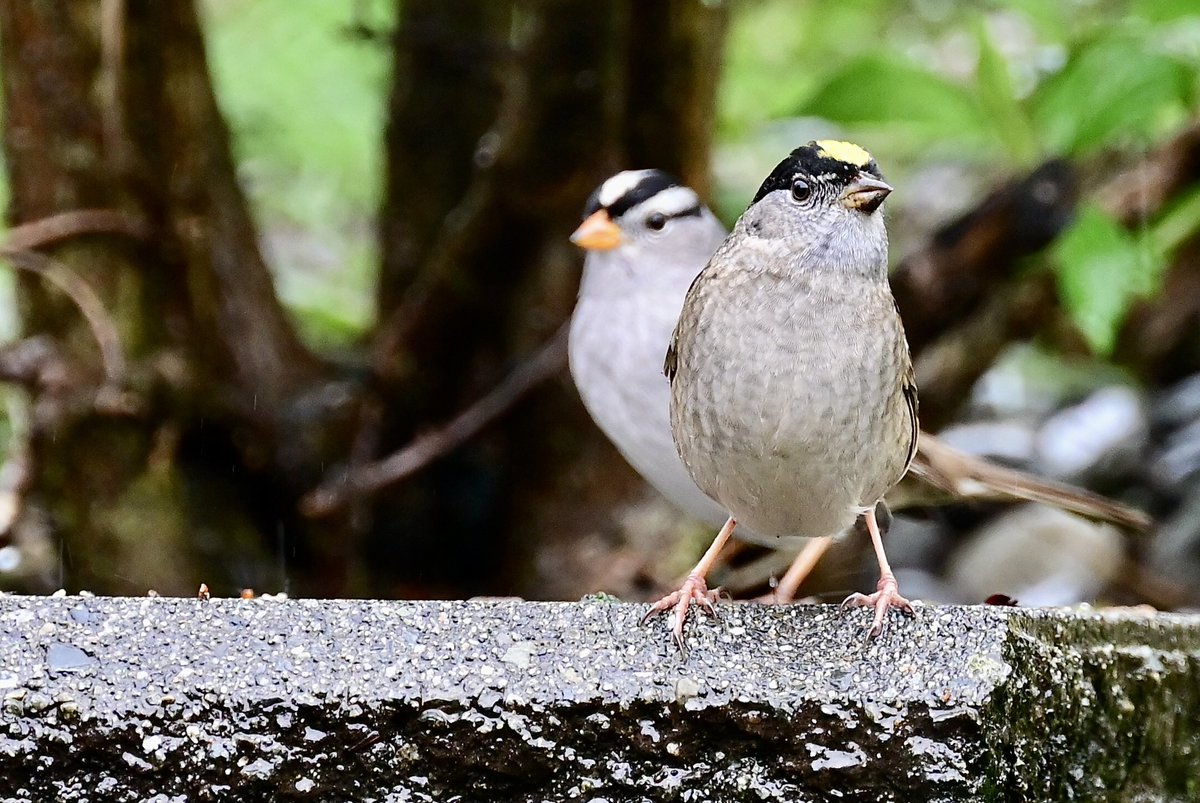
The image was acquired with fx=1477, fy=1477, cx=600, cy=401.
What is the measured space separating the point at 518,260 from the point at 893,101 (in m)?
1.15

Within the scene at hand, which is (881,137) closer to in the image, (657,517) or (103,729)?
(657,517)

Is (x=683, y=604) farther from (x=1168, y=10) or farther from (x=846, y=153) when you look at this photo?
(x=1168, y=10)

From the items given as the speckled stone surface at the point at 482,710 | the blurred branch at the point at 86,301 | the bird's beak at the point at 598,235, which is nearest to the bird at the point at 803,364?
the speckled stone surface at the point at 482,710

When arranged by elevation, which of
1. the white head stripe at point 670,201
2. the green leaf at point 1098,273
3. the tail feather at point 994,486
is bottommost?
the tail feather at point 994,486

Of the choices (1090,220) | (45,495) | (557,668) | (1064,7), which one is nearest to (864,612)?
(557,668)

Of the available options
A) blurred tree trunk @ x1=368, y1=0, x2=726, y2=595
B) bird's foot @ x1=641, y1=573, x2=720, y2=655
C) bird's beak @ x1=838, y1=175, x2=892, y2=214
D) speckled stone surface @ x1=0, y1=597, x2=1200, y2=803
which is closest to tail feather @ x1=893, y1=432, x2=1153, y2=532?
blurred tree trunk @ x1=368, y1=0, x2=726, y2=595

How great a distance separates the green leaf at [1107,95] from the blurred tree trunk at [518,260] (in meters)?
0.88

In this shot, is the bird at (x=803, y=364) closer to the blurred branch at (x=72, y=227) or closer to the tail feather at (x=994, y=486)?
the tail feather at (x=994, y=486)

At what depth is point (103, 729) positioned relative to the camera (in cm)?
Answer: 165

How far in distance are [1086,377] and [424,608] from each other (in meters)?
4.39

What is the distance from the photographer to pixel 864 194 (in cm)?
207

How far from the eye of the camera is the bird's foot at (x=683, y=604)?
72.2 inches

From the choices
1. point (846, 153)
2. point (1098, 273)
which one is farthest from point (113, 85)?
point (1098, 273)

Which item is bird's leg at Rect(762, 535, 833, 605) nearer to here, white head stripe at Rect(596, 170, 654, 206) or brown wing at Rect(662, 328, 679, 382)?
brown wing at Rect(662, 328, 679, 382)
